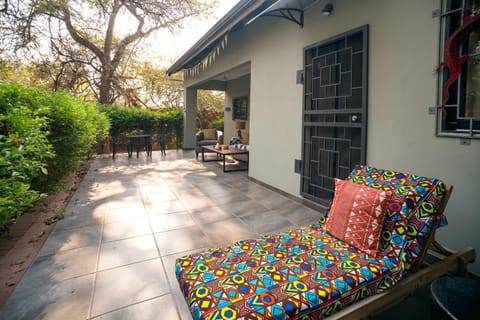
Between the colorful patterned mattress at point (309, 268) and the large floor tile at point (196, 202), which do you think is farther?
the large floor tile at point (196, 202)

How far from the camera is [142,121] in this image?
34.3 feet

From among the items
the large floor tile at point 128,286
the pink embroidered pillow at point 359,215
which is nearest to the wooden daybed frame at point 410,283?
the pink embroidered pillow at point 359,215

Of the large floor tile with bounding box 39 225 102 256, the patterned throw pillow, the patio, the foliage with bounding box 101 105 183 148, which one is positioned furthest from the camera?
the patterned throw pillow

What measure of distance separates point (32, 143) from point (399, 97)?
3154mm

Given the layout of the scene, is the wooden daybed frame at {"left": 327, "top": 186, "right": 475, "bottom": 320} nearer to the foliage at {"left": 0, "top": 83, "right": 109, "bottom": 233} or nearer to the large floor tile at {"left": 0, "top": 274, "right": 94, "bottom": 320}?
the large floor tile at {"left": 0, "top": 274, "right": 94, "bottom": 320}

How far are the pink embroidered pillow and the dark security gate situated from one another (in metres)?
1.27

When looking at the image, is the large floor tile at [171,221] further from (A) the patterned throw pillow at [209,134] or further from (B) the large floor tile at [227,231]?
(A) the patterned throw pillow at [209,134]

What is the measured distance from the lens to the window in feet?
6.45

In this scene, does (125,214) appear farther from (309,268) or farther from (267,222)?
(309,268)

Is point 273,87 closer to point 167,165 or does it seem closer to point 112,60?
point 167,165

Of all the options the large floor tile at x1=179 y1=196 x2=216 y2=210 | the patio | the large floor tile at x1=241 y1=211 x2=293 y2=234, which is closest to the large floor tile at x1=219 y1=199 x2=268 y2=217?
the patio

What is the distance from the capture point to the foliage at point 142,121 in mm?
9852

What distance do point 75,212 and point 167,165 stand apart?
12.4ft

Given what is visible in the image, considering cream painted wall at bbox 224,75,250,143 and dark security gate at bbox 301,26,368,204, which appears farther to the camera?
cream painted wall at bbox 224,75,250,143
